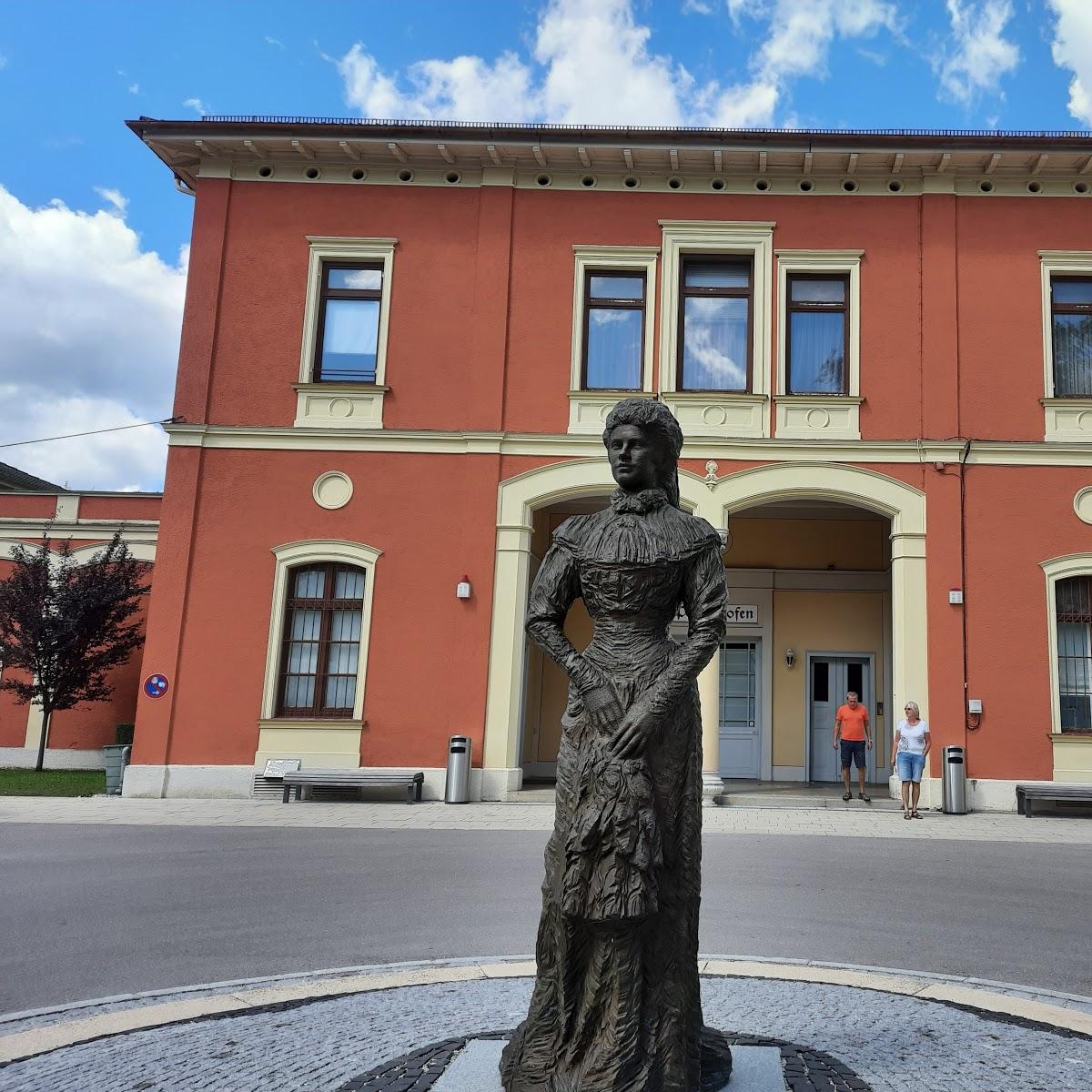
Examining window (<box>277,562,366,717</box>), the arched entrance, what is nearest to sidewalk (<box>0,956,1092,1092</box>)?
the arched entrance

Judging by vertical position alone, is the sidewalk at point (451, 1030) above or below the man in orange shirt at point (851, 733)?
below

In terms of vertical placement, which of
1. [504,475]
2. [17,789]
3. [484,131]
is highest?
[484,131]

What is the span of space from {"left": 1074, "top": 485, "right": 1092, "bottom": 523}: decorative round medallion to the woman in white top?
4.02 metres

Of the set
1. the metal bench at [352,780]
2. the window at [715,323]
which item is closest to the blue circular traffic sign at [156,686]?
the metal bench at [352,780]

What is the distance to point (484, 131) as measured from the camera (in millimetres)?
14570

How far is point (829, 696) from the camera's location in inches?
690

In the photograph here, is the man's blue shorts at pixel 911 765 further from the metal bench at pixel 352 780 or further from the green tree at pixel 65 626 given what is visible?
the green tree at pixel 65 626

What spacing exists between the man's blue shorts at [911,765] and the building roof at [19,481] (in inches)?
859

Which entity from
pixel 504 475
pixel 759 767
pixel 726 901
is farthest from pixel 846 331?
pixel 726 901

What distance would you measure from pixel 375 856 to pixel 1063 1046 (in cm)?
641

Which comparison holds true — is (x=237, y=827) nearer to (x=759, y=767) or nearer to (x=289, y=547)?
(x=289, y=547)

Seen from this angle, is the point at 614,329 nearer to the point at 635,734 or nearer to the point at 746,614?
the point at 746,614

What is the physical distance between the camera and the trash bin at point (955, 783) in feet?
43.1

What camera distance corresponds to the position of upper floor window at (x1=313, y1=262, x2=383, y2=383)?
1512cm
